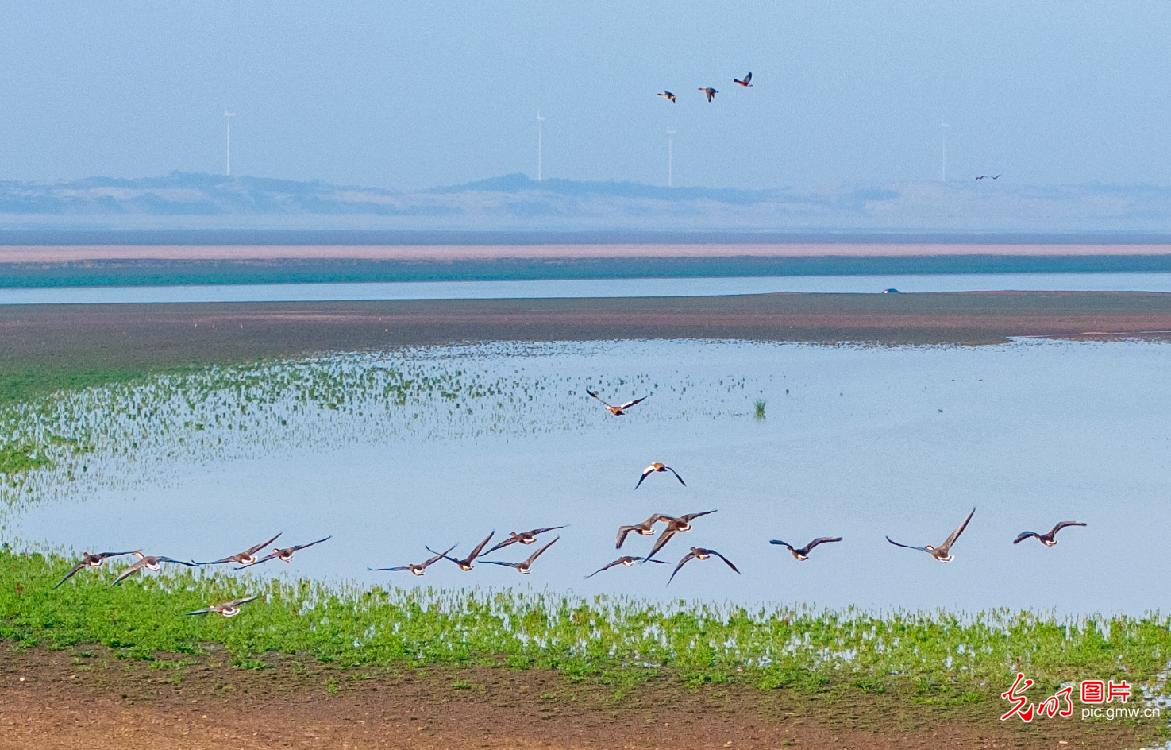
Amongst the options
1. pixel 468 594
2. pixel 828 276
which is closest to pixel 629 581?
pixel 468 594

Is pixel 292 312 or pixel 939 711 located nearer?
pixel 939 711

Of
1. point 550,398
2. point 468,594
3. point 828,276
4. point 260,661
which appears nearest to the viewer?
point 260,661

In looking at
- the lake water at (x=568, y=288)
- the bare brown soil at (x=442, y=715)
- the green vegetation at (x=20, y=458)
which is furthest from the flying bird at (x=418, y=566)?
the lake water at (x=568, y=288)

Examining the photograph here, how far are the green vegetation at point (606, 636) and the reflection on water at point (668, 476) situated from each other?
4.93ft

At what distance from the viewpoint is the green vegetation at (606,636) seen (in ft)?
63.0

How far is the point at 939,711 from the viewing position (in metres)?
17.7

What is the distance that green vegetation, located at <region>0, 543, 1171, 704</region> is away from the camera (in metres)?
19.2

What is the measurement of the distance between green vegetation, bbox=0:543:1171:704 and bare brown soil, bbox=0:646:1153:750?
52 cm

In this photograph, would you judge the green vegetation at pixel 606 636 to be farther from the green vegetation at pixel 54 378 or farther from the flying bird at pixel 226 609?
the green vegetation at pixel 54 378

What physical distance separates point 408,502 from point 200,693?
40.9 feet

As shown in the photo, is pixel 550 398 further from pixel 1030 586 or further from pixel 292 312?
pixel 292 312

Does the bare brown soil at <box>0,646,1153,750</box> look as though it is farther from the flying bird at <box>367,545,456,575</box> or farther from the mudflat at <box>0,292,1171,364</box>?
the mudflat at <box>0,292,1171,364</box>

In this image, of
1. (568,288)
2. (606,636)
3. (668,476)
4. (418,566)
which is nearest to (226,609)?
(418,566)

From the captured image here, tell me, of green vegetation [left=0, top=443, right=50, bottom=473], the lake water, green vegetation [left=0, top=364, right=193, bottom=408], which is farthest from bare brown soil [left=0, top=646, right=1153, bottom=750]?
the lake water
